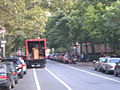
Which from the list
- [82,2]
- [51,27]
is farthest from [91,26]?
[51,27]

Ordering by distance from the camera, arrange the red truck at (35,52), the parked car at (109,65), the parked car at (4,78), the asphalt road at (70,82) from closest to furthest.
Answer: the parked car at (4,78) < the asphalt road at (70,82) < the parked car at (109,65) < the red truck at (35,52)

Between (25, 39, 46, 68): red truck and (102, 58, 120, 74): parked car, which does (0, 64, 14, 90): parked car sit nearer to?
(102, 58, 120, 74): parked car

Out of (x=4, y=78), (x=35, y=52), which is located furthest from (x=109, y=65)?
(x=35, y=52)

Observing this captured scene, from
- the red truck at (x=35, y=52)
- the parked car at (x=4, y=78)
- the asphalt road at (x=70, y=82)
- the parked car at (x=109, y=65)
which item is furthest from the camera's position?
the red truck at (x=35, y=52)

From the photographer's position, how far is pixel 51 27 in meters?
69.6

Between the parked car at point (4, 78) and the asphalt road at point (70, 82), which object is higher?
the parked car at point (4, 78)

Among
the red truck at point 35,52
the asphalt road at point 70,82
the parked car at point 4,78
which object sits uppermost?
the red truck at point 35,52

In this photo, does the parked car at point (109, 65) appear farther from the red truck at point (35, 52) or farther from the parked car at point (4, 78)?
the red truck at point (35, 52)

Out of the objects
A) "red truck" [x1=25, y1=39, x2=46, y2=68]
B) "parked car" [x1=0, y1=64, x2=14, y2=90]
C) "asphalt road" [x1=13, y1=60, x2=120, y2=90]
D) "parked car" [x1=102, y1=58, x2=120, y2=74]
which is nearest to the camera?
"parked car" [x1=0, y1=64, x2=14, y2=90]

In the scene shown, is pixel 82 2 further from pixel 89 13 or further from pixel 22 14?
pixel 22 14

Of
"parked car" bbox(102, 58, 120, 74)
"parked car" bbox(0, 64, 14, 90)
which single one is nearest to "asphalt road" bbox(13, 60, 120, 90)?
"parked car" bbox(102, 58, 120, 74)

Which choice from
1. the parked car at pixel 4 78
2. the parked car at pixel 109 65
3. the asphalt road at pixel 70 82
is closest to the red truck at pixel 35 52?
the parked car at pixel 109 65

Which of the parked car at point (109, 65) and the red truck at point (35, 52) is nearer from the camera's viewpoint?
the parked car at point (109, 65)

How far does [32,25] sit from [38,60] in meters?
14.5
